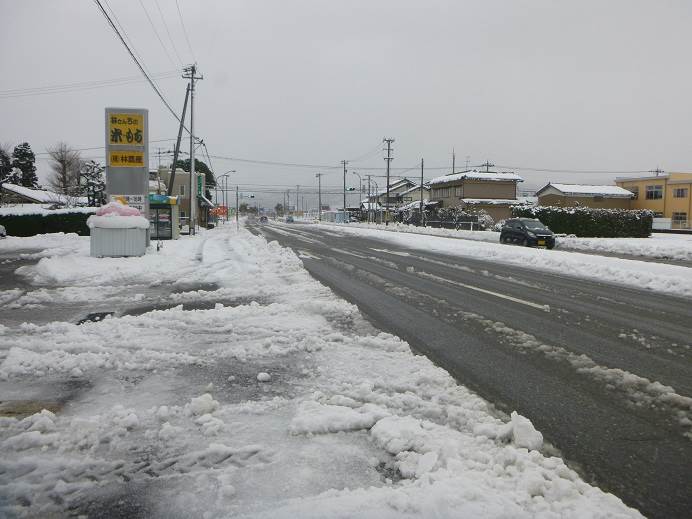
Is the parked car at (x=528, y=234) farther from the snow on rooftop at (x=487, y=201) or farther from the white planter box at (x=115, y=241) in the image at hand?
the snow on rooftop at (x=487, y=201)

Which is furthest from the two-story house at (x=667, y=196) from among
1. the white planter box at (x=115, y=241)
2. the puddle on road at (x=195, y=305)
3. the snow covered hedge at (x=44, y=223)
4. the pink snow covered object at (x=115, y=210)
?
the snow covered hedge at (x=44, y=223)

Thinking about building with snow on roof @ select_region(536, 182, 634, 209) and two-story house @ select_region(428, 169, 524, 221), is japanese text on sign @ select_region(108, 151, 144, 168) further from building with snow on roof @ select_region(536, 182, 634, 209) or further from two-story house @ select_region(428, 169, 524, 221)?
building with snow on roof @ select_region(536, 182, 634, 209)

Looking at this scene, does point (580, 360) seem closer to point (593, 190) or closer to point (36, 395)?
point (36, 395)

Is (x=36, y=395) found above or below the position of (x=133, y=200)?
below

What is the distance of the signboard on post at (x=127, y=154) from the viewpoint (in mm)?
17562

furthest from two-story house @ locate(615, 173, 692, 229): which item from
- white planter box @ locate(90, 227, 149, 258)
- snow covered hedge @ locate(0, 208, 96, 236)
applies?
snow covered hedge @ locate(0, 208, 96, 236)

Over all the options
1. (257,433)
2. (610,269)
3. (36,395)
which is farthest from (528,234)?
(36,395)

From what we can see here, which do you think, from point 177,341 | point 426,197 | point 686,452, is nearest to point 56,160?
point 426,197

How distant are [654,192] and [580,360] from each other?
2307 inches

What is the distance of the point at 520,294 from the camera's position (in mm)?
9852

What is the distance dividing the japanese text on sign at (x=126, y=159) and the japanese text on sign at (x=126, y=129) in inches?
15.3

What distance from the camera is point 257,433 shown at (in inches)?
134

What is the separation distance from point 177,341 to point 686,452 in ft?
17.4

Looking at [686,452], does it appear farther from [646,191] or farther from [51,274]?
[646,191]
